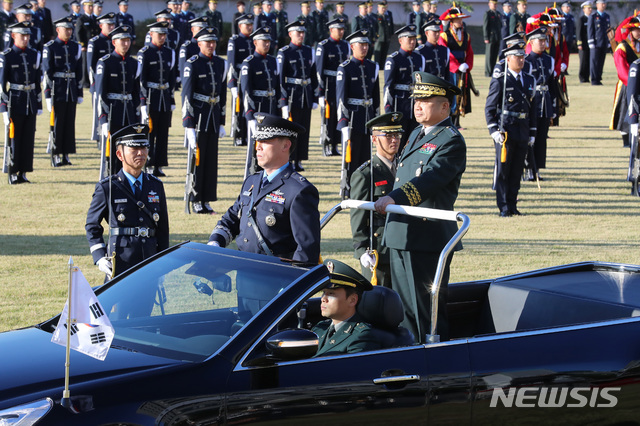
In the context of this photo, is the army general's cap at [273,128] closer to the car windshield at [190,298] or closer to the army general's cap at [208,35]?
the car windshield at [190,298]

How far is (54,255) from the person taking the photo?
997 centimetres

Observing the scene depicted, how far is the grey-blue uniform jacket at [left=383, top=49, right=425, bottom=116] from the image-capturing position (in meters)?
14.9

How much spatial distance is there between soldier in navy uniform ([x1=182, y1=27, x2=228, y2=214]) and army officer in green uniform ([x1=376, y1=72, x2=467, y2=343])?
6.52 m

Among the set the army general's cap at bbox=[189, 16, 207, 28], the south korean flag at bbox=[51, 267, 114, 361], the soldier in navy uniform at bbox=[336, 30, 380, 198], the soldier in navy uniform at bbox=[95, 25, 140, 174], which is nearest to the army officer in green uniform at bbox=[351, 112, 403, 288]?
the south korean flag at bbox=[51, 267, 114, 361]

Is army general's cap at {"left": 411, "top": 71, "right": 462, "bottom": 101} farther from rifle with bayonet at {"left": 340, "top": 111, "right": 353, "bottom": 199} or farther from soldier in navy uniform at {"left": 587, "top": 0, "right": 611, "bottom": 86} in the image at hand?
soldier in navy uniform at {"left": 587, "top": 0, "right": 611, "bottom": 86}

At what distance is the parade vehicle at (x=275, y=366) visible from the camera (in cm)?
385

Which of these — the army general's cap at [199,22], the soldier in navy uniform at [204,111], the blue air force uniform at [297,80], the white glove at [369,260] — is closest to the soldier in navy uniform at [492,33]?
the blue air force uniform at [297,80]

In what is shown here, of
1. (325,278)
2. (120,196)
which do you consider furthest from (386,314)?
(120,196)

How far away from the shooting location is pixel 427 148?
620 cm

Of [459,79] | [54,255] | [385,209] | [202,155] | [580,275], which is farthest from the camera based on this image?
[459,79]

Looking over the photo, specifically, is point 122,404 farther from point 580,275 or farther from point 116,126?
point 116,126

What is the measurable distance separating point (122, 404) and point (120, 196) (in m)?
3.05

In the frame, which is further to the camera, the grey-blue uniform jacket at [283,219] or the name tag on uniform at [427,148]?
the name tag on uniform at [427,148]

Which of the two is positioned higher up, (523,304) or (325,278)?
(325,278)
